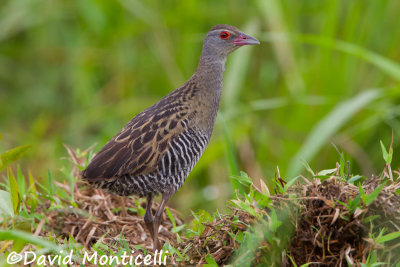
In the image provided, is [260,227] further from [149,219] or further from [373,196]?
[149,219]

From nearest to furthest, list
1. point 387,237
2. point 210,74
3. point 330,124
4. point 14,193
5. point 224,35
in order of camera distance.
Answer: point 387,237
point 14,193
point 210,74
point 224,35
point 330,124

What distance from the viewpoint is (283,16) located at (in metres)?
5.85

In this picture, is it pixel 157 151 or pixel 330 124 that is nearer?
pixel 157 151

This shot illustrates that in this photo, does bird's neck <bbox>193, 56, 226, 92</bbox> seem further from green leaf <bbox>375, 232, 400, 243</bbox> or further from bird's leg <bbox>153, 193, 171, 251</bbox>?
green leaf <bbox>375, 232, 400, 243</bbox>

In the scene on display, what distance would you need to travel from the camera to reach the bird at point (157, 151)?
3504 millimetres

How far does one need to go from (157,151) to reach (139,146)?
0.32 feet

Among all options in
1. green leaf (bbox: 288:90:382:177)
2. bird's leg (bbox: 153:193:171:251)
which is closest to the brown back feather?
bird's leg (bbox: 153:193:171:251)

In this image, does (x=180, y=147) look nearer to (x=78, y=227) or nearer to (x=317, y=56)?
(x=78, y=227)

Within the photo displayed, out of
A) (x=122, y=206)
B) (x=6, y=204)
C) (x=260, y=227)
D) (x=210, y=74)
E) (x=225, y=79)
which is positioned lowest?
(x=260, y=227)

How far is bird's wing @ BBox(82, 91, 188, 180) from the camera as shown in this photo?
3.50 meters

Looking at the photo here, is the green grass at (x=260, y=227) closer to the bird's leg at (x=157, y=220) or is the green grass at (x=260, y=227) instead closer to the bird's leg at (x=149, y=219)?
the bird's leg at (x=157, y=220)

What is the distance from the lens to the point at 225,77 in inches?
246

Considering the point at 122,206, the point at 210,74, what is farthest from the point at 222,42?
the point at 122,206

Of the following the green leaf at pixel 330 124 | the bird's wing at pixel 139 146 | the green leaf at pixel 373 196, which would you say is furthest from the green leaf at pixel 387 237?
the green leaf at pixel 330 124
